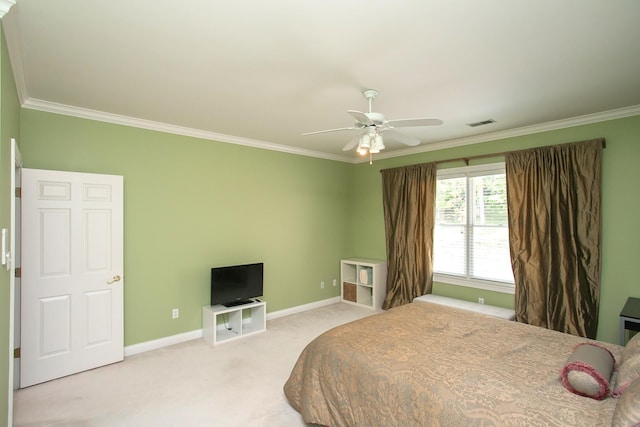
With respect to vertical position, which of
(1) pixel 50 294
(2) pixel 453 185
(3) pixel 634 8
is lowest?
(1) pixel 50 294

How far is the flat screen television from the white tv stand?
11 centimetres

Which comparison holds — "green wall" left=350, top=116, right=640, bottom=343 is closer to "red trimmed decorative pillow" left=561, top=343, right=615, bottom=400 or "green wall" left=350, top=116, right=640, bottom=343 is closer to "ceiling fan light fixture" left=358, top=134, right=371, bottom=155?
"red trimmed decorative pillow" left=561, top=343, right=615, bottom=400

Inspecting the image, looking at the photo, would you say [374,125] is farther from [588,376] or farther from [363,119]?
[588,376]

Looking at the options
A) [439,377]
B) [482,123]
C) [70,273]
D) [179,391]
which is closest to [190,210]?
[70,273]

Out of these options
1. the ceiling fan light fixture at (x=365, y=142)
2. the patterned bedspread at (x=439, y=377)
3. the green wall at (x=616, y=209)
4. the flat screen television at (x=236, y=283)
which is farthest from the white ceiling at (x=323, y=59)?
the patterned bedspread at (x=439, y=377)

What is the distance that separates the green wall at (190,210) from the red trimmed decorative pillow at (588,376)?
3.73 meters

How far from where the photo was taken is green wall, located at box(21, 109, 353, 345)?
132 inches

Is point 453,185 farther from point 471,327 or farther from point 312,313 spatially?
point 312,313

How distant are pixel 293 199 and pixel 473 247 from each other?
276 centimetres

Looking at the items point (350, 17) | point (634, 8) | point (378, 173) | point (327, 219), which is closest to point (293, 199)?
point (327, 219)

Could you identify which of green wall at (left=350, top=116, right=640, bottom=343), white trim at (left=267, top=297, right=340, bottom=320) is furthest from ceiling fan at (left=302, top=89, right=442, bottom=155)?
white trim at (left=267, top=297, right=340, bottom=320)

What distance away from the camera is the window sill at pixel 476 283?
4.15 m

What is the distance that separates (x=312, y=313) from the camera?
5.09 meters

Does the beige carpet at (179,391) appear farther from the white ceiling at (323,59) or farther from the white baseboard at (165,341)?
the white ceiling at (323,59)
